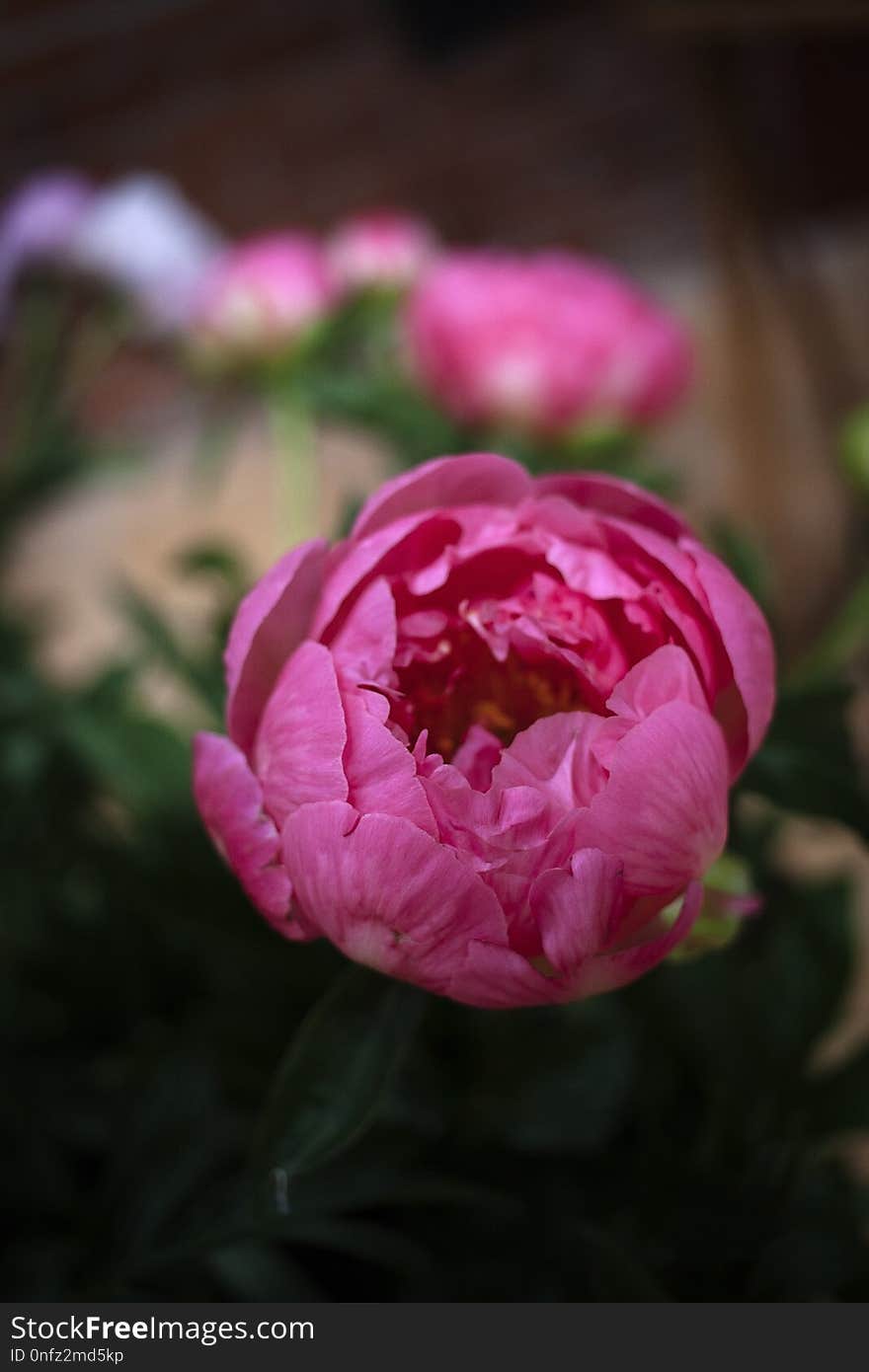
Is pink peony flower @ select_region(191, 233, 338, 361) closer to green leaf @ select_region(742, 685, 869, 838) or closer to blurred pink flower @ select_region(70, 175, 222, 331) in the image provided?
blurred pink flower @ select_region(70, 175, 222, 331)

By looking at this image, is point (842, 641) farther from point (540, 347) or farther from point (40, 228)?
point (40, 228)

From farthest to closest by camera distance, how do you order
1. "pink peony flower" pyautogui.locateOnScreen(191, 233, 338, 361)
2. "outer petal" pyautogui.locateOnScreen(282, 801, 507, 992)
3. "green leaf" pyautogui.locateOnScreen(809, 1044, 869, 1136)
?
1. "pink peony flower" pyautogui.locateOnScreen(191, 233, 338, 361)
2. "green leaf" pyautogui.locateOnScreen(809, 1044, 869, 1136)
3. "outer petal" pyautogui.locateOnScreen(282, 801, 507, 992)

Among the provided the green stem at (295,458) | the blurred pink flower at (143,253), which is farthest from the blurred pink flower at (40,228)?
the green stem at (295,458)

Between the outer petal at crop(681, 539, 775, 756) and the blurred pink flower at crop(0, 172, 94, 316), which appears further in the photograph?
the blurred pink flower at crop(0, 172, 94, 316)

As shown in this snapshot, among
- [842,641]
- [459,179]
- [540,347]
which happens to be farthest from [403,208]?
[842,641]

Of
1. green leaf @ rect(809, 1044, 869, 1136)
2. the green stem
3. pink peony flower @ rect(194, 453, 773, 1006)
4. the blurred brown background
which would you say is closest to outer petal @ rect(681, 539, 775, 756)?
pink peony flower @ rect(194, 453, 773, 1006)

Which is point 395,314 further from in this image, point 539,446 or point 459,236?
point 459,236

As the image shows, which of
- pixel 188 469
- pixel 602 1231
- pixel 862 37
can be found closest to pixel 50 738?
pixel 602 1231

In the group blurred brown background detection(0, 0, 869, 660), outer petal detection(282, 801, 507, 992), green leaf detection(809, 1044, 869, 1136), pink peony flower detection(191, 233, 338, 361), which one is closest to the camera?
outer petal detection(282, 801, 507, 992)
